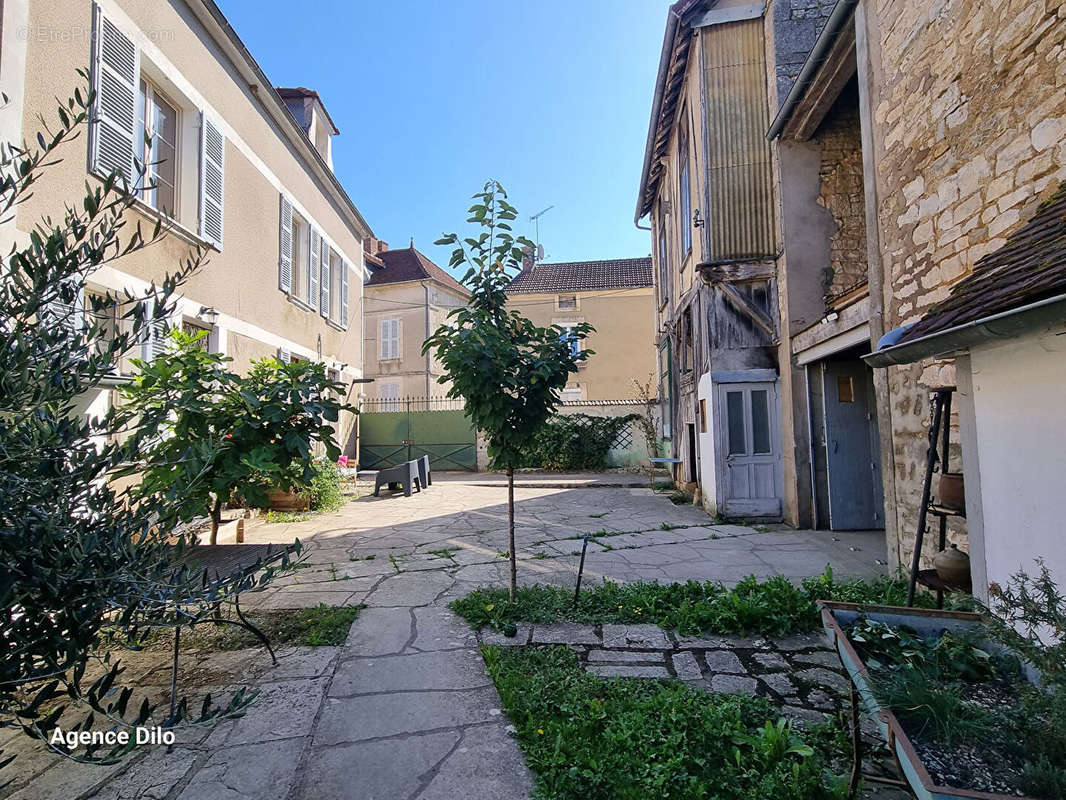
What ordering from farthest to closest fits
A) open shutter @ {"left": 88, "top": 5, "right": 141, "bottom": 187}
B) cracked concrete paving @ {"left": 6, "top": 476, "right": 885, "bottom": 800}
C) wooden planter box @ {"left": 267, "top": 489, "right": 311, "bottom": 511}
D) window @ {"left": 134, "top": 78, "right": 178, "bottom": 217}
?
wooden planter box @ {"left": 267, "top": 489, "right": 311, "bottom": 511} → window @ {"left": 134, "top": 78, "right": 178, "bottom": 217} → open shutter @ {"left": 88, "top": 5, "right": 141, "bottom": 187} → cracked concrete paving @ {"left": 6, "top": 476, "right": 885, "bottom": 800}

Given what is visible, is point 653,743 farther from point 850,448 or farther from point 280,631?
point 850,448

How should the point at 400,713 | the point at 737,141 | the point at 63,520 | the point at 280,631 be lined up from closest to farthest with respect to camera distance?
the point at 63,520 < the point at 400,713 < the point at 280,631 < the point at 737,141

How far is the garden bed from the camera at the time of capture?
135 centimetres

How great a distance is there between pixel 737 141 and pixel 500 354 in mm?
5886

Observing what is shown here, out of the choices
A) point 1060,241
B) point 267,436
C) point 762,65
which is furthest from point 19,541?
point 762,65

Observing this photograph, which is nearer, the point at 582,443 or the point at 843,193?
the point at 843,193

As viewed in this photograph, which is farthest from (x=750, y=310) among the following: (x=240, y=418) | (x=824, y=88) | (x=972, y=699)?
(x=240, y=418)

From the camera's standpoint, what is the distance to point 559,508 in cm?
873

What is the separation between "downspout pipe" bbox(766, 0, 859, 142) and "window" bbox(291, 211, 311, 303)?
8201mm

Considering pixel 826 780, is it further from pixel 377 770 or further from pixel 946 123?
pixel 946 123

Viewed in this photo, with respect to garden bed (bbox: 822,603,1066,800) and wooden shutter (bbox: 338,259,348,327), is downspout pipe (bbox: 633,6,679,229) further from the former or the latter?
garden bed (bbox: 822,603,1066,800)

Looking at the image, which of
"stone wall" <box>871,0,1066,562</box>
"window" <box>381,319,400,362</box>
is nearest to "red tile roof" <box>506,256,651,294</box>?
"window" <box>381,319,400,362</box>

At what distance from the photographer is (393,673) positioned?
9.62 ft

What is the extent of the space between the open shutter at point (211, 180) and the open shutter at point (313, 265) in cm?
288
